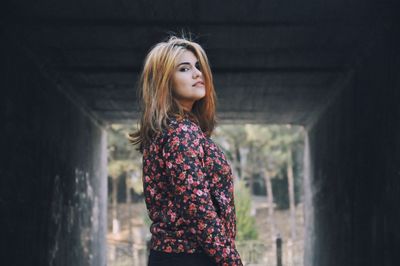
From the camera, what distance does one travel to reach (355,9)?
6180 mm

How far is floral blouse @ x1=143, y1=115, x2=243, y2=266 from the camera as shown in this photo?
3.02 meters

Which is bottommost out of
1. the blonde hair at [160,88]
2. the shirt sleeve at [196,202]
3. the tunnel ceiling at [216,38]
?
the shirt sleeve at [196,202]

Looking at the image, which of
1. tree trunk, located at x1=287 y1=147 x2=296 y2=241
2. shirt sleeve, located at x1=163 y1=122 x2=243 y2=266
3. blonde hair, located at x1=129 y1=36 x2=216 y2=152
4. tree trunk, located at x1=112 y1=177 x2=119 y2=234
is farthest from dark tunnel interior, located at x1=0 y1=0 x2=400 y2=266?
tree trunk, located at x1=112 y1=177 x2=119 y2=234

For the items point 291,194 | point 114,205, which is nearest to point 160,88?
point 291,194

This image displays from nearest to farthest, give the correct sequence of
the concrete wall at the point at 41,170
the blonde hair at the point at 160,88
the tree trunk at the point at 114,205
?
the blonde hair at the point at 160,88 < the concrete wall at the point at 41,170 < the tree trunk at the point at 114,205

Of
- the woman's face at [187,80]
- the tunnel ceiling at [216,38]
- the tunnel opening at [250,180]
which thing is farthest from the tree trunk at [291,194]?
the woman's face at [187,80]

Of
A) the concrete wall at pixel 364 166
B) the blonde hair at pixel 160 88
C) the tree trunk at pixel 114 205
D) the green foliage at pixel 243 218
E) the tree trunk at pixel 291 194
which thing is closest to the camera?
the blonde hair at pixel 160 88

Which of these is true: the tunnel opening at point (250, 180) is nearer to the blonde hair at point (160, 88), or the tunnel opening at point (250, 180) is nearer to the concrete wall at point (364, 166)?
the concrete wall at point (364, 166)

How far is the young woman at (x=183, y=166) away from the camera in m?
3.03

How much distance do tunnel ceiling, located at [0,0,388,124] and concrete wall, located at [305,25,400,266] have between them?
1.39 ft

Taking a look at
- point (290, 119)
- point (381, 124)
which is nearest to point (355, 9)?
point (381, 124)

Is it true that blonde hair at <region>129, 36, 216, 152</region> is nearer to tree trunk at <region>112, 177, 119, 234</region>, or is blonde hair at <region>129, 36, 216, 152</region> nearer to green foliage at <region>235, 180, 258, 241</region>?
green foliage at <region>235, 180, 258, 241</region>

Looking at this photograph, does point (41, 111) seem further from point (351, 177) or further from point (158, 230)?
point (158, 230)

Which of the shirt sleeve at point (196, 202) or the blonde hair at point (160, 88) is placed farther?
the blonde hair at point (160, 88)
